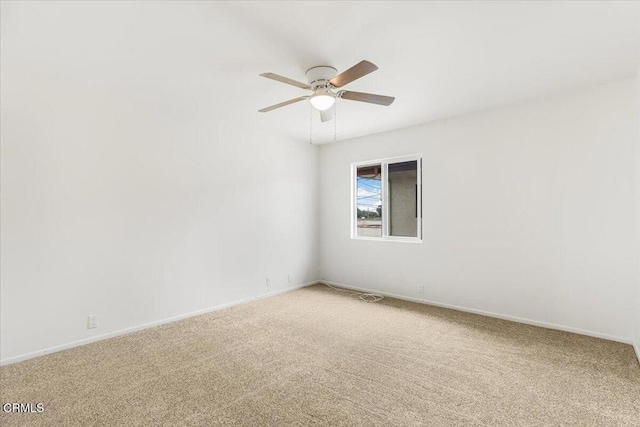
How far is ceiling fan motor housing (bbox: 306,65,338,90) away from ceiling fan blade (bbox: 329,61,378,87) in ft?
0.43

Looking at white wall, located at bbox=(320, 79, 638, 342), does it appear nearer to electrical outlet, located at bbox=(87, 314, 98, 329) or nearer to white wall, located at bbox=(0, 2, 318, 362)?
white wall, located at bbox=(0, 2, 318, 362)

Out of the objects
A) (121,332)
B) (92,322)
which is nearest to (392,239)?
(121,332)

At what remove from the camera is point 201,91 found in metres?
3.18

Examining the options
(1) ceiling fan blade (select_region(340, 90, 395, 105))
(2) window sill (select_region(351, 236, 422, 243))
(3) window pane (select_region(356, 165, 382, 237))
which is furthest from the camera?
(3) window pane (select_region(356, 165, 382, 237))

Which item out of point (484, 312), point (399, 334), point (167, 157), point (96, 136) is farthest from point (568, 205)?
point (96, 136)

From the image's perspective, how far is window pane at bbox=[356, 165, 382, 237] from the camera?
5.04 metres

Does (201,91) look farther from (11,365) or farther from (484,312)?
(484,312)

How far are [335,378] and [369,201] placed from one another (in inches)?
127

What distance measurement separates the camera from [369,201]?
17.0 ft

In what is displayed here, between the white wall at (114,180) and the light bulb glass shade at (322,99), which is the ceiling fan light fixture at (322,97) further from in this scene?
the white wall at (114,180)

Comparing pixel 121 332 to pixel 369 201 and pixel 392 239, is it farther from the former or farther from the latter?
pixel 369 201

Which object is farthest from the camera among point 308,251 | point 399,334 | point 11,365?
point 308,251

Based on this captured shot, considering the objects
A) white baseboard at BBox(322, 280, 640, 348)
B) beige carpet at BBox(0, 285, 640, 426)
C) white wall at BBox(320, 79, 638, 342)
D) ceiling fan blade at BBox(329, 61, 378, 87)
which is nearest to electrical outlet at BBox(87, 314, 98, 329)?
beige carpet at BBox(0, 285, 640, 426)

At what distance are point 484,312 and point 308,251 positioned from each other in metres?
2.80
